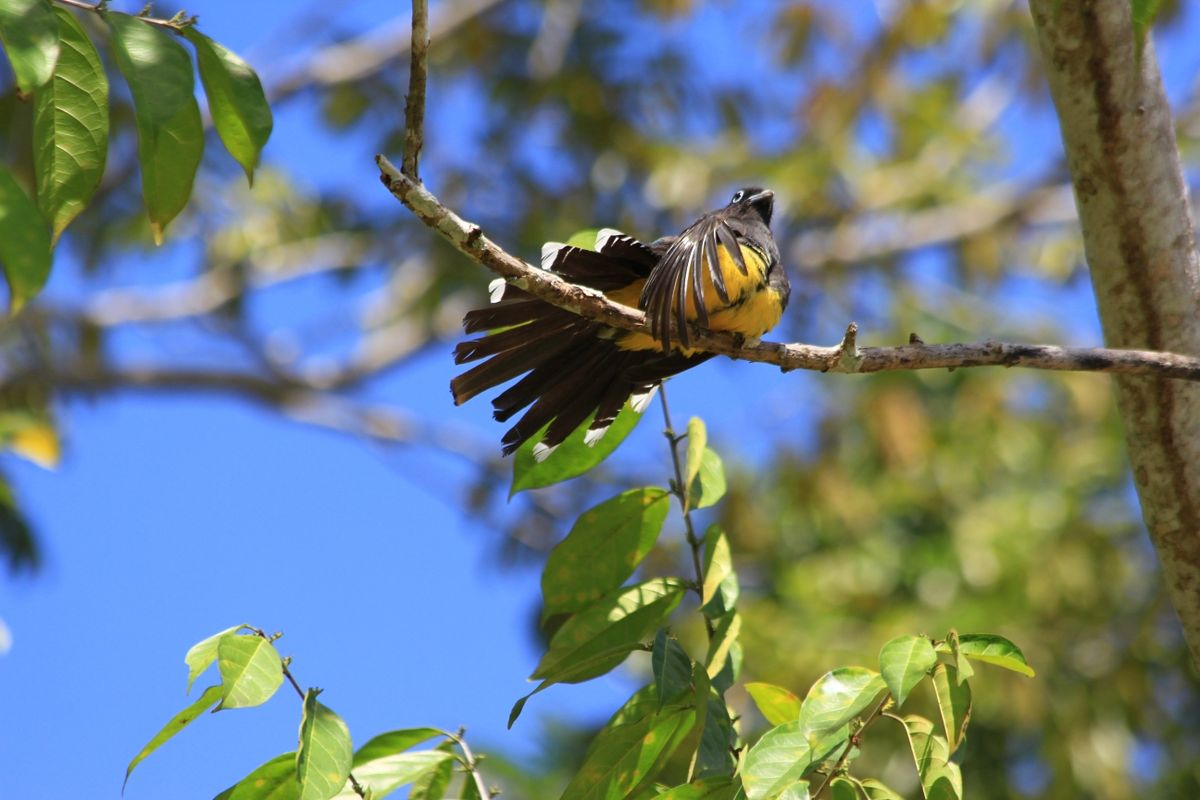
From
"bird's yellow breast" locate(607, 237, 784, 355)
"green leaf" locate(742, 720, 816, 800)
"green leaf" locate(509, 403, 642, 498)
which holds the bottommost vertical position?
"green leaf" locate(742, 720, 816, 800)

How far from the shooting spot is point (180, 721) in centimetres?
173

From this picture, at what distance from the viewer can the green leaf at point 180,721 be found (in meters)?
1.71

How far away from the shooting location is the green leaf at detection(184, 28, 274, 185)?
1813mm

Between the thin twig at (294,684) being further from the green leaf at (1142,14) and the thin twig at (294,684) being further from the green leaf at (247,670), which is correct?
the green leaf at (1142,14)

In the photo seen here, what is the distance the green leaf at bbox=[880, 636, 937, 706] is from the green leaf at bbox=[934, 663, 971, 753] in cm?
4

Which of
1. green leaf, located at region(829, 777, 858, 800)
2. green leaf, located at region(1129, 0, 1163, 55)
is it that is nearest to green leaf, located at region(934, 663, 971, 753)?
green leaf, located at region(829, 777, 858, 800)

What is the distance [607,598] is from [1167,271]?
1.39 m

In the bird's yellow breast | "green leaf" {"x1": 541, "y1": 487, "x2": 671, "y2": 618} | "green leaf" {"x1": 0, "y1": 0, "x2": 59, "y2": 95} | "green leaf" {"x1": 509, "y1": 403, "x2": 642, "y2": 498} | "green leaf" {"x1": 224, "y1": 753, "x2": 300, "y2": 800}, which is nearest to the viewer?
"green leaf" {"x1": 0, "y1": 0, "x2": 59, "y2": 95}

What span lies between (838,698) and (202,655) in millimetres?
864

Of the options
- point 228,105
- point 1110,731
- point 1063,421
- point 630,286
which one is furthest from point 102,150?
point 1063,421

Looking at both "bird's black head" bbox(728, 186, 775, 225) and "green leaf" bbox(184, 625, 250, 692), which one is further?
"bird's black head" bbox(728, 186, 775, 225)

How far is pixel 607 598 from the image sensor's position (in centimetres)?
211

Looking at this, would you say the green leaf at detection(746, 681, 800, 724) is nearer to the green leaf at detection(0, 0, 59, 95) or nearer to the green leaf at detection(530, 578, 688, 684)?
the green leaf at detection(530, 578, 688, 684)

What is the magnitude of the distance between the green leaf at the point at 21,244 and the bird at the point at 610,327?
109 centimetres
